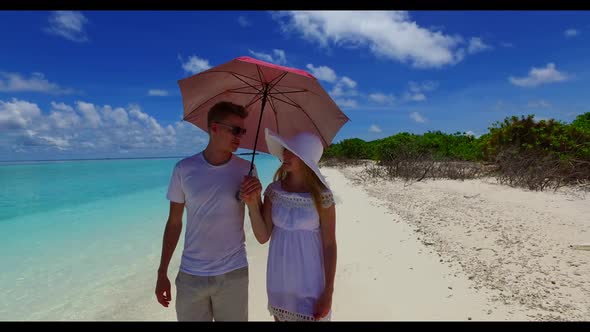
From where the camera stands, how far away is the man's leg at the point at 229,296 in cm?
198

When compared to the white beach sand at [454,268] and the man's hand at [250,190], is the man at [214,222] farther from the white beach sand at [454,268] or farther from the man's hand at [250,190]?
the white beach sand at [454,268]

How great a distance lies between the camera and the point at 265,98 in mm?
2400

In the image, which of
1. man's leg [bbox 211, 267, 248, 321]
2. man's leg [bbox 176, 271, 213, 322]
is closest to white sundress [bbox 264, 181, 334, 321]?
man's leg [bbox 211, 267, 248, 321]

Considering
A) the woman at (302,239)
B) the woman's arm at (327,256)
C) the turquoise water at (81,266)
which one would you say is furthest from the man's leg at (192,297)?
the turquoise water at (81,266)

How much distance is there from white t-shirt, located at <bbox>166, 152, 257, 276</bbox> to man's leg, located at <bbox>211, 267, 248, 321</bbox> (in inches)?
1.9

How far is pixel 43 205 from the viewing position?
1859cm

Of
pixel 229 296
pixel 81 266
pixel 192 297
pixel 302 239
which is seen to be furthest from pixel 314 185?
pixel 81 266

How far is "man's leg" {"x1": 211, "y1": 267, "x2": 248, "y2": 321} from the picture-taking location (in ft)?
6.49

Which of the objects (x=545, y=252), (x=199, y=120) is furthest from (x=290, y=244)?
(x=545, y=252)

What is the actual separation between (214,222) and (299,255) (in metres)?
0.52

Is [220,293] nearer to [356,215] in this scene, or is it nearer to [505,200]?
[356,215]

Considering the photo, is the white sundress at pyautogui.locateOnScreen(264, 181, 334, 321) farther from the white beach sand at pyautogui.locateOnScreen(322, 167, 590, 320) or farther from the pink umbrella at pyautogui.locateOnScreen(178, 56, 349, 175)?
the white beach sand at pyautogui.locateOnScreen(322, 167, 590, 320)

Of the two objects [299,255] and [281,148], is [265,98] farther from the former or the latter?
[299,255]
